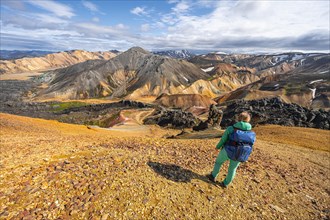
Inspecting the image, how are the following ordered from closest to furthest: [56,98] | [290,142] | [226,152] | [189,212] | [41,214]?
1. [41,214]
2. [189,212]
3. [226,152]
4. [290,142]
5. [56,98]

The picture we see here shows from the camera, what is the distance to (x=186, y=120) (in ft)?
195

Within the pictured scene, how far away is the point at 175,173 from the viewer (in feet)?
27.6

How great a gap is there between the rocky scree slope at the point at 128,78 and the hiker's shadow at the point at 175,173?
443 feet

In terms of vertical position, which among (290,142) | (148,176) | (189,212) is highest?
(148,176)

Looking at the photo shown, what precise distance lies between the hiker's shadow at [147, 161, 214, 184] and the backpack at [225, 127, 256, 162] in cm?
166

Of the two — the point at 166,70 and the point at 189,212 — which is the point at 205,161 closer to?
the point at 189,212

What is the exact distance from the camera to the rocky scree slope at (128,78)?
500ft

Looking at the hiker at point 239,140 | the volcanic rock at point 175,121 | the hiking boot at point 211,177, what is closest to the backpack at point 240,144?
the hiker at point 239,140

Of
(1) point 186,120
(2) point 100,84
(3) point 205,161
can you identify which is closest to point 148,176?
(3) point 205,161

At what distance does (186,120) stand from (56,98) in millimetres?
110373

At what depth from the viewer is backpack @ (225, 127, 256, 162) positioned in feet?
23.0

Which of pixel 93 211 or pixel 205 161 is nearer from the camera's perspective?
pixel 93 211

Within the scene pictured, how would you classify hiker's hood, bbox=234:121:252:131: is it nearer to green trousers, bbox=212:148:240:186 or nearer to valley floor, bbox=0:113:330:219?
green trousers, bbox=212:148:240:186

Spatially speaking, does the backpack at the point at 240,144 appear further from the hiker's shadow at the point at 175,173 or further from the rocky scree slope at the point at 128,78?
the rocky scree slope at the point at 128,78
